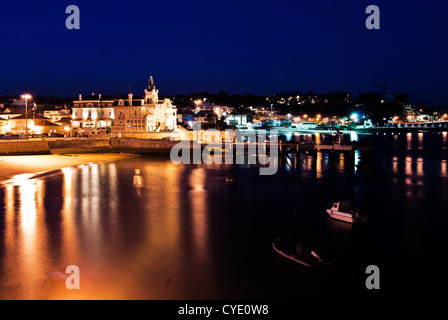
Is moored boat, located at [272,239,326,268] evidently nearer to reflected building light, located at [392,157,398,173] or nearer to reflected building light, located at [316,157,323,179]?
reflected building light, located at [316,157,323,179]

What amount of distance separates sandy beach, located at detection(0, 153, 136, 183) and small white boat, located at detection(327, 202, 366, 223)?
24.3 m

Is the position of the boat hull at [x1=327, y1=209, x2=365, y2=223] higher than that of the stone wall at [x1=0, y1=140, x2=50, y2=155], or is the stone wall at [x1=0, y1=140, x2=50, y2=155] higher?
the stone wall at [x1=0, y1=140, x2=50, y2=155]

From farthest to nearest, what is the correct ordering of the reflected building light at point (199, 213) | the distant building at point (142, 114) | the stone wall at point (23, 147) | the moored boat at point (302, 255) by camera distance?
the distant building at point (142, 114), the stone wall at point (23, 147), the reflected building light at point (199, 213), the moored boat at point (302, 255)

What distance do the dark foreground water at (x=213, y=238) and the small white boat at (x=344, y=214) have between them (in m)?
0.44

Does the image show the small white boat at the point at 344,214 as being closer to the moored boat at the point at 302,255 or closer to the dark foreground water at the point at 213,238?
the dark foreground water at the point at 213,238

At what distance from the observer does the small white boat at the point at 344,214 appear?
1736cm

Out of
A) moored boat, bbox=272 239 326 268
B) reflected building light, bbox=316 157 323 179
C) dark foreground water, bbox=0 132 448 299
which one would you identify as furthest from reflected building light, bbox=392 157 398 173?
moored boat, bbox=272 239 326 268

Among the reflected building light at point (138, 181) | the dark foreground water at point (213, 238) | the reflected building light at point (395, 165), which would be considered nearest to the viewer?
the dark foreground water at point (213, 238)

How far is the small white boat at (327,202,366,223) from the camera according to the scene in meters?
17.4

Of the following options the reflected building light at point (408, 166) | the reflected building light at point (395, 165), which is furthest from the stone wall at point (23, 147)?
the reflected building light at point (408, 166)

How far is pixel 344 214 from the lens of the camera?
691 inches

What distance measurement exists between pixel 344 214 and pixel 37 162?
3349 cm

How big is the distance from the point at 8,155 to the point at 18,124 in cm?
2157

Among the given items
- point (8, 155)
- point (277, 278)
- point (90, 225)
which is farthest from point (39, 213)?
point (8, 155)
